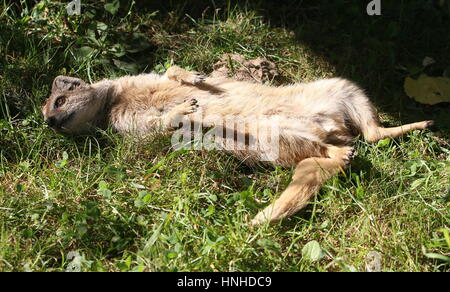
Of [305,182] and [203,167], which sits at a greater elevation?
[305,182]

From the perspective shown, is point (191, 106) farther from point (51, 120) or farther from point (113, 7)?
point (113, 7)

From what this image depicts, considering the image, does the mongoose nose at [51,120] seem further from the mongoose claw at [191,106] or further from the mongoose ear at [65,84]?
the mongoose claw at [191,106]

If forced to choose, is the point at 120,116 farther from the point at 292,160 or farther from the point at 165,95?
the point at 292,160

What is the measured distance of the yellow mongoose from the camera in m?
4.49

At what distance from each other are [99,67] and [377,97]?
9.24 ft

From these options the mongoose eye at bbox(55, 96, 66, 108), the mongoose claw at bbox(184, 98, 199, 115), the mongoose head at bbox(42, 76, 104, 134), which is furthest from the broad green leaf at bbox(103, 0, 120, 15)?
the mongoose claw at bbox(184, 98, 199, 115)

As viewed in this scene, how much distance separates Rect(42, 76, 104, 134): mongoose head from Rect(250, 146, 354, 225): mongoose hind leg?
6.39ft

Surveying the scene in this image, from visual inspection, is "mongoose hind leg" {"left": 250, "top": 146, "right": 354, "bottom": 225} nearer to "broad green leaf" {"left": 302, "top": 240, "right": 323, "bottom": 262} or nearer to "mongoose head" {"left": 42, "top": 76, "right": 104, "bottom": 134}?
"broad green leaf" {"left": 302, "top": 240, "right": 323, "bottom": 262}

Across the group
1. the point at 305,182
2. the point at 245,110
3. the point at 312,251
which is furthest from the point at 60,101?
the point at 312,251

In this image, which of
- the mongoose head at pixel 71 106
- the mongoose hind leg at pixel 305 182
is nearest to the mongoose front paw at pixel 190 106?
the mongoose head at pixel 71 106

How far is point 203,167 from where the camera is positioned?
14.6ft

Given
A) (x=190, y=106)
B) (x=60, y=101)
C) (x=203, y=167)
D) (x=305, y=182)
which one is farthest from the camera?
(x=60, y=101)

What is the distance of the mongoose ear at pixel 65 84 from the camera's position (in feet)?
16.2

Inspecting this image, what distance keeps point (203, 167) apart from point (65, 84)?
1568 mm
